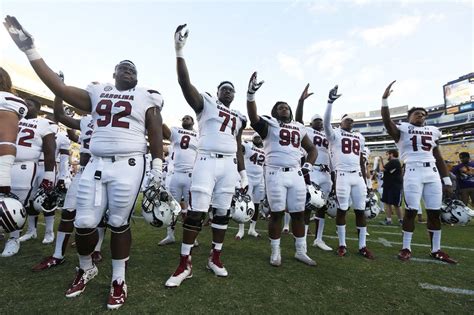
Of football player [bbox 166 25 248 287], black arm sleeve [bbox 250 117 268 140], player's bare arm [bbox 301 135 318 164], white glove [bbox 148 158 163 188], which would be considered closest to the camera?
white glove [bbox 148 158 163 188]

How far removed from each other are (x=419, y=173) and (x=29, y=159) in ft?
21.0

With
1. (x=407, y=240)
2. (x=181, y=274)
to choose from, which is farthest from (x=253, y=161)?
(x=181, y=274)

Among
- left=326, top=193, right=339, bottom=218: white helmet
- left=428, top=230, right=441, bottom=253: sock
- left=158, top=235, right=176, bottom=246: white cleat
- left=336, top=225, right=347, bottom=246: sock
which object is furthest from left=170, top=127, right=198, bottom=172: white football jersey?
left=428, top=230, right=441, bottom=253: sock

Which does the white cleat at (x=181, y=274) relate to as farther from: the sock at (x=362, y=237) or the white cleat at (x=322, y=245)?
the sock at (x=362, y=237)

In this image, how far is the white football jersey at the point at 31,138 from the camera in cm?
429

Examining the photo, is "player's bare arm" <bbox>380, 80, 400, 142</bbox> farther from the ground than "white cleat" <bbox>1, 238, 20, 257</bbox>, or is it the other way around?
"player's bare arm" <bbox>380, 80, 400, 142</bbox>

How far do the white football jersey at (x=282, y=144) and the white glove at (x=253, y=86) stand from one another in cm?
52

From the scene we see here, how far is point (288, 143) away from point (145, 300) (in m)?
2.93

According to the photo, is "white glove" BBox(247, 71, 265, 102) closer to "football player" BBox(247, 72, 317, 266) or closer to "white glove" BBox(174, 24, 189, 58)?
"football player" BBox(247, 72, 317, 266)

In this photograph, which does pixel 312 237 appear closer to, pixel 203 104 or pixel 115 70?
pixel 203 104

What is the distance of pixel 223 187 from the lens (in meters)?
3.66

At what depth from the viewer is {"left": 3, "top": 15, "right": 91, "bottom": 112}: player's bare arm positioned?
2740 mm

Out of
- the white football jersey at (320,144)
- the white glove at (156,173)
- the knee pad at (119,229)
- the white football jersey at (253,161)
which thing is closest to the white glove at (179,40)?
the white glove at (156,173)

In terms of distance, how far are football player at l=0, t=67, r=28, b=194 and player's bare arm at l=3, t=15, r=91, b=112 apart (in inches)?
14.2
